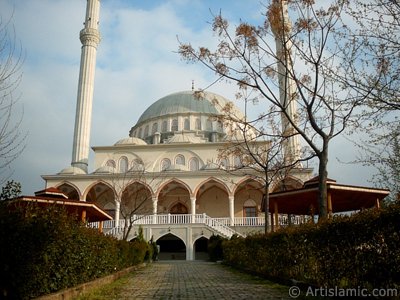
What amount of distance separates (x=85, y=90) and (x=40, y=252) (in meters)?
31.1

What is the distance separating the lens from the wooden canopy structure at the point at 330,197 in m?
14.6

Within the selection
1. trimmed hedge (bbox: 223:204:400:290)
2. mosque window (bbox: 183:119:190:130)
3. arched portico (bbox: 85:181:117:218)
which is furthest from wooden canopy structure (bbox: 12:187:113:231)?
mosque window (bbox: 183:119:190:130)

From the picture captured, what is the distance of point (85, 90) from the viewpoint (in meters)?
34.5

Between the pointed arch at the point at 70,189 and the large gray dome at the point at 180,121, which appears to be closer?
the pointed arch at the point at 70,189

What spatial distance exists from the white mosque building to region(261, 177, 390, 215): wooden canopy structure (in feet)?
26.3

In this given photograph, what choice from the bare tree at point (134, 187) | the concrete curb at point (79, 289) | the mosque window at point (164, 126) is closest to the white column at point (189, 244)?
the bare tree at point (134, 187)

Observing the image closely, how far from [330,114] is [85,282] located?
681 centimetres

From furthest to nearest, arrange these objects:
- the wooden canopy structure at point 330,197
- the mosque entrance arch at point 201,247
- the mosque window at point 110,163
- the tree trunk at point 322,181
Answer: the mosque window at point 110,163 < the mosque entrance arch at point 201,247 < the wooden canopy structure at point 330,197 < the tree trunk at point 322,181

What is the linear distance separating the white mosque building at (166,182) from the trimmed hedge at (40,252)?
19.1m

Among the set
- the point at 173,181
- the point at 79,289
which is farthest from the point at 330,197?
the point at 173,181

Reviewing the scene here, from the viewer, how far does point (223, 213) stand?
1307 inches

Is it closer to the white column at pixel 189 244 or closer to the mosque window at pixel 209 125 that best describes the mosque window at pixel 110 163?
the mosque window at pixel 209 125

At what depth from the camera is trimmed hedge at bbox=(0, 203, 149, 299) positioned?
4.57 meters

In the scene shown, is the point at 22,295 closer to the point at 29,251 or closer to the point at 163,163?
the point at 29,251
